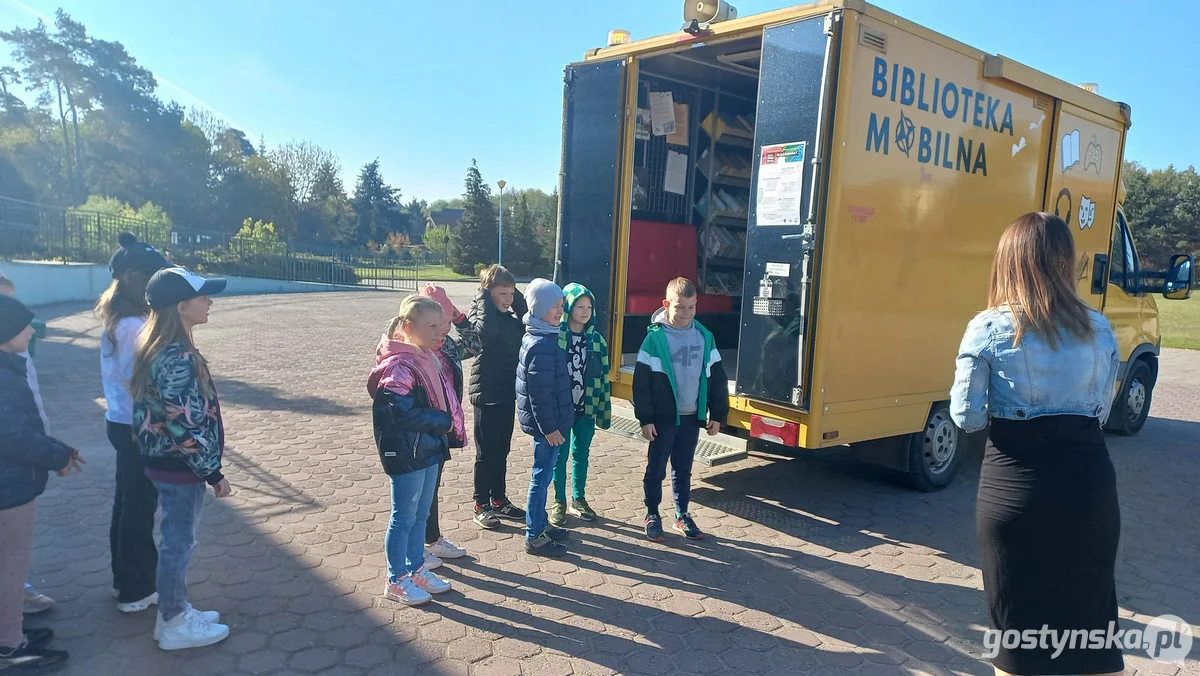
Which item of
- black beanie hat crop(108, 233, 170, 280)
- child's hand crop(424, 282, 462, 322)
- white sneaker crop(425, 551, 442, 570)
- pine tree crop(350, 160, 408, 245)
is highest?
pine tree crop(350, 160, 408, 245)

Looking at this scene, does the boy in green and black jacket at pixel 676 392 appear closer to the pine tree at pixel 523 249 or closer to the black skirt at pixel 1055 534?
the black skirt at pixel 1055 534

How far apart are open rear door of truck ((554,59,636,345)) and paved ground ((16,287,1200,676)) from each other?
1.73 m

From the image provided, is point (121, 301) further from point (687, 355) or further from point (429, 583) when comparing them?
point (687, 355)

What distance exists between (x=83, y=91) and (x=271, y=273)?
2304 cm

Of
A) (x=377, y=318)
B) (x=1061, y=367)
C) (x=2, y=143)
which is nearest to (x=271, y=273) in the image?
(x=377, y=318)

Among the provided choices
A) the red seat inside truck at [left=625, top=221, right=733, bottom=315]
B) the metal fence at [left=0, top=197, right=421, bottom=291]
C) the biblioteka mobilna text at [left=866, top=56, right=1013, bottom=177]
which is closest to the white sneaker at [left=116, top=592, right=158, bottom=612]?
the red seat inside truck at [left=625, top=221, right=733, bottom=315]

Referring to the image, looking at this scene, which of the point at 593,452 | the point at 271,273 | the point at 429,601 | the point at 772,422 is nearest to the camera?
the point at 429,601

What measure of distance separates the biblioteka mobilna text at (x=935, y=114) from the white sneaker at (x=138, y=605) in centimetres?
476

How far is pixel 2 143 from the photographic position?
1487 inches

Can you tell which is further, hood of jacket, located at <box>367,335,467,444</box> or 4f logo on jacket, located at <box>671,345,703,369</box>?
4f logo on jacket, located at <box>671,345,703,369</box>

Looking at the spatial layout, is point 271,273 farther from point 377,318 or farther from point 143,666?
point 143,666

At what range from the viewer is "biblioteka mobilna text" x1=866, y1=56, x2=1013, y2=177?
463cm

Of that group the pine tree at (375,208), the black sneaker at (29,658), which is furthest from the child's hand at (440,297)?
the pine tree at (375,208)

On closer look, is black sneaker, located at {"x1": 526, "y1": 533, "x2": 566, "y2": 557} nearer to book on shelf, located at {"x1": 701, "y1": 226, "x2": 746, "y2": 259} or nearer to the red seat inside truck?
the red seat inside truck
